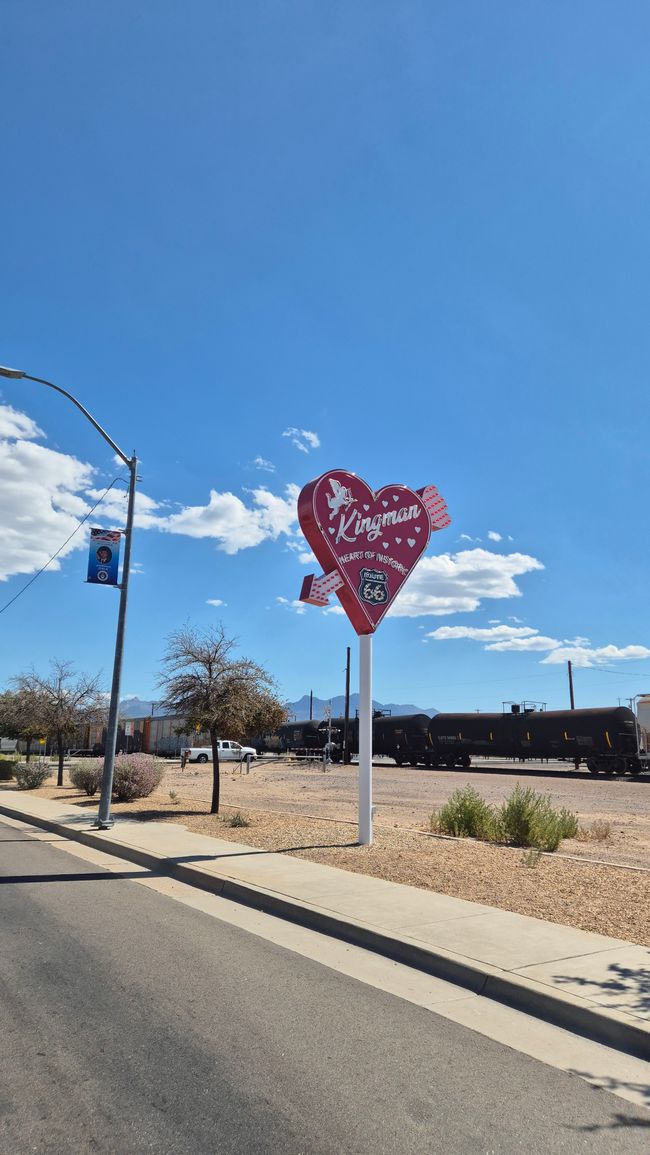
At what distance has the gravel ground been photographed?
8656 mm

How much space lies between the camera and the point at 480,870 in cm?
1055

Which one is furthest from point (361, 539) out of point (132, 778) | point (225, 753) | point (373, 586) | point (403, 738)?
point (225, 753)

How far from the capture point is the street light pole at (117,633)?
1561cm

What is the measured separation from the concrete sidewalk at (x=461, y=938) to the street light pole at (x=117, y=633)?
392 cm

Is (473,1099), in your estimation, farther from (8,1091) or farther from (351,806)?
(351,806)

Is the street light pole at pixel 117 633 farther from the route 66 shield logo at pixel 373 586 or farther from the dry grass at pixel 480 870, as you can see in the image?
the route 66 shield logo at pixel 373 586

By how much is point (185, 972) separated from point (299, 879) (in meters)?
3.67

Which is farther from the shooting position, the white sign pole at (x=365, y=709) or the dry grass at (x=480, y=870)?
the white sign pole at (x=365, y=709)

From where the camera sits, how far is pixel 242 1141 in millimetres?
3707

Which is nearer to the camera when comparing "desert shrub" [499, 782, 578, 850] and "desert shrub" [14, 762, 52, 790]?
"desert shrub" [499, 782, 578, 850]

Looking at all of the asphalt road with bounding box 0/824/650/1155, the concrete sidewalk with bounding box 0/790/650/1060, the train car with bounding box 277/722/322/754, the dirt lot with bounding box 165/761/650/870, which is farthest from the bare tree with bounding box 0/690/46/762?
the train car with bounding box 277/722/322/754

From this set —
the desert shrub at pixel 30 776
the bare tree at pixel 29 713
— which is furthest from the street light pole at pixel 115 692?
the bare tree at pixel 29 713

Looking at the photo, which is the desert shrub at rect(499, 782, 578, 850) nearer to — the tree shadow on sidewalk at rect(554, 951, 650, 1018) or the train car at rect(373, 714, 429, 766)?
the tree shadow on sidewalk at rect(554, 951, 650, 1018)

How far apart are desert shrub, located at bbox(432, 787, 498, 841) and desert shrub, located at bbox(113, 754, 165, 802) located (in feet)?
33.6
